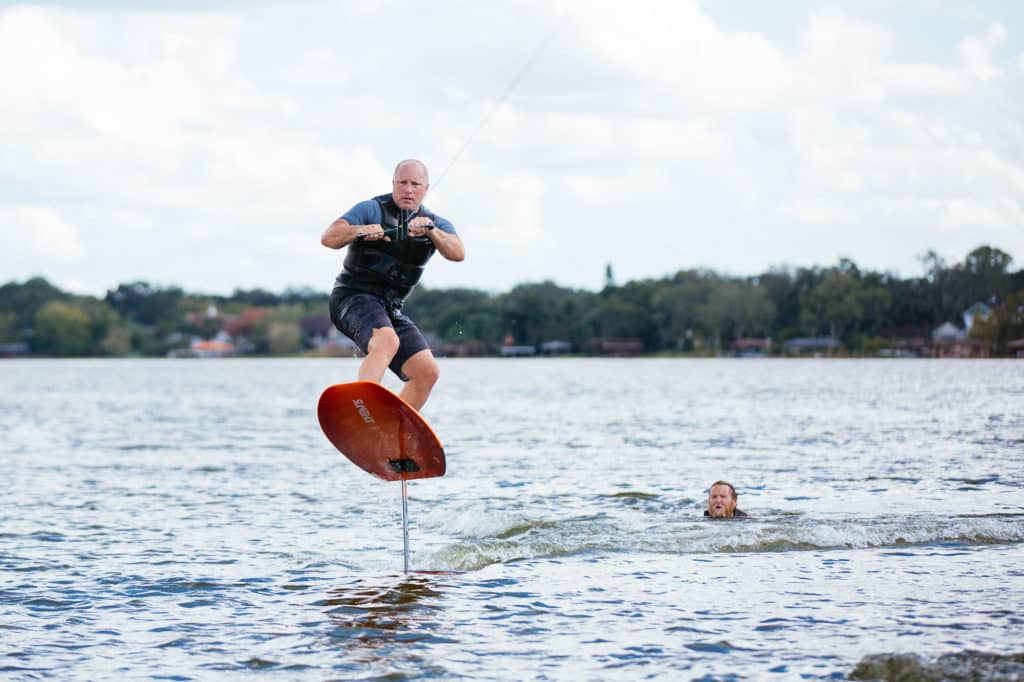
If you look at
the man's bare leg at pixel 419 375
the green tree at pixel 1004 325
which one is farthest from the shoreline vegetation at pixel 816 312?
the man's bare leg at pixel 419 375

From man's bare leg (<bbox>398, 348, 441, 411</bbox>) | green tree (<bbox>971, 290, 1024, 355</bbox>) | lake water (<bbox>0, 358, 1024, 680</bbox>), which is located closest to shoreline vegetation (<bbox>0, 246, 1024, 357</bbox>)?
green tree (<bbox>971, 290, 1024, 355</bbox>)

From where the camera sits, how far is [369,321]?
1120 cm

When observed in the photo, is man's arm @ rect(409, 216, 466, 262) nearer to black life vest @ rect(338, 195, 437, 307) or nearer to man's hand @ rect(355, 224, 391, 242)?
black life vest @ rect(338, 195, 437, 307)

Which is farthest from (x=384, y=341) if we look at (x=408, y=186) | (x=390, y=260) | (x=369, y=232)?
(x=408, y=186)

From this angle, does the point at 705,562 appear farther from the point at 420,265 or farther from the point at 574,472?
the point at 574,472

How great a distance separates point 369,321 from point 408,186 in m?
1.23

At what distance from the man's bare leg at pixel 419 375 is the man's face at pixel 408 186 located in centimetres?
142

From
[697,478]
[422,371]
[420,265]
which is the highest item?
[420,265]

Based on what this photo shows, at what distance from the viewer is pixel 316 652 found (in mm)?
9180

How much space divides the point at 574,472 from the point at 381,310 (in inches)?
543

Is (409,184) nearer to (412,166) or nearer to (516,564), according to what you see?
(412,166)

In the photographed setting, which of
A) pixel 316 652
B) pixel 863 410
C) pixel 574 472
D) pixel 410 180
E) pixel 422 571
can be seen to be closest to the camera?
pixel 316 652

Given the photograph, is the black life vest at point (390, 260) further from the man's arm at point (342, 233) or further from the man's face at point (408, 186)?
the man's arm at point (342, 233)

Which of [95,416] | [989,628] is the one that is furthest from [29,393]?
[989,628]
